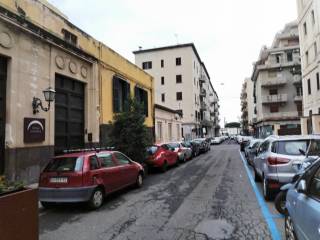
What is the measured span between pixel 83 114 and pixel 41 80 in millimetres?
3720

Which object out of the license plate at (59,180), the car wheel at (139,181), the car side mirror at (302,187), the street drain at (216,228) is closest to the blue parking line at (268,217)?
the street drain at (216,228)

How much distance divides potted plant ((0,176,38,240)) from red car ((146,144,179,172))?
32.9ft

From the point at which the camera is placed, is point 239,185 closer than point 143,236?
No

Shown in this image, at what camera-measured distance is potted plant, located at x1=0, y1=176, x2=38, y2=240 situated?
372cm

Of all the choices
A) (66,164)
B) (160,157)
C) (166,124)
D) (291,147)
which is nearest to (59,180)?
(66,164)

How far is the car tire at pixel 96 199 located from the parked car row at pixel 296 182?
13.7 feet

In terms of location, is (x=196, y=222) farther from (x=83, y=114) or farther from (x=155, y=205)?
(x=83, y=114)

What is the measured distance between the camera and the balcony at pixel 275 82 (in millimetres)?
52088

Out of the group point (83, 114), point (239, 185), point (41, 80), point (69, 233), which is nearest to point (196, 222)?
point (69, 233)

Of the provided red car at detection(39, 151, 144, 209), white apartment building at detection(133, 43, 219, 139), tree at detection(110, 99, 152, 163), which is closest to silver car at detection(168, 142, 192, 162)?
tree at detection(110, 99, 152, 163)

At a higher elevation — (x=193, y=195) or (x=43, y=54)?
(x=43, y=54)

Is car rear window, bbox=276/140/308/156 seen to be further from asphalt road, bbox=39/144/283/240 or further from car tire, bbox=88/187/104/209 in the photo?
car tire, bbox=88/187/104/209

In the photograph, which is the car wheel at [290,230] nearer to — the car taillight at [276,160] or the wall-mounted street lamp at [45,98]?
the car taillight at [276,160]

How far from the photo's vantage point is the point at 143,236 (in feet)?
17.4
